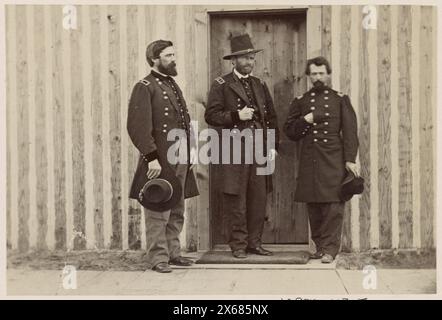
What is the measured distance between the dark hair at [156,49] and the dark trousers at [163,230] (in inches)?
37.1

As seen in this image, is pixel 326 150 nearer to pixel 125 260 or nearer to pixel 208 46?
pixel 208 46

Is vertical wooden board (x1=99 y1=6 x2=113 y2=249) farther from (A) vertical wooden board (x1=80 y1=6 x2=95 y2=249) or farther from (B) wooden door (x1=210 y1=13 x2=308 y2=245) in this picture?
(B) wooden door (x1=210 y1=13 x2=308 y2=245)

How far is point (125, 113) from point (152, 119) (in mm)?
499

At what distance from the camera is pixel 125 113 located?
254 inches

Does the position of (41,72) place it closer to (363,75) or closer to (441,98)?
(363,75)

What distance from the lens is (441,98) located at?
20.2 ft

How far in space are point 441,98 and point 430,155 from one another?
1.60ft

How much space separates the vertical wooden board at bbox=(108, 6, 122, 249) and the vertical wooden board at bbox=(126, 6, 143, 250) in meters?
0.06

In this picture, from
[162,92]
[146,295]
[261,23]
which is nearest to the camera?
[146,295]

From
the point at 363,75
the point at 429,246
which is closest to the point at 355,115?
the point at 363,75

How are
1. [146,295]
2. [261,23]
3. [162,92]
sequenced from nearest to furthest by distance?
[146,295] → [162,92] → [261,23]

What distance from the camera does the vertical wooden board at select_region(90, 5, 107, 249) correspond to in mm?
6410

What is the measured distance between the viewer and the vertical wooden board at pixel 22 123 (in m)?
6.38

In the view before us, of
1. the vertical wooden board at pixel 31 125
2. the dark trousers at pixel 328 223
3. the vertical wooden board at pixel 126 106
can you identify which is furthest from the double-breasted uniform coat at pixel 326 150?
the vertical wooden board at pixel 31 125
